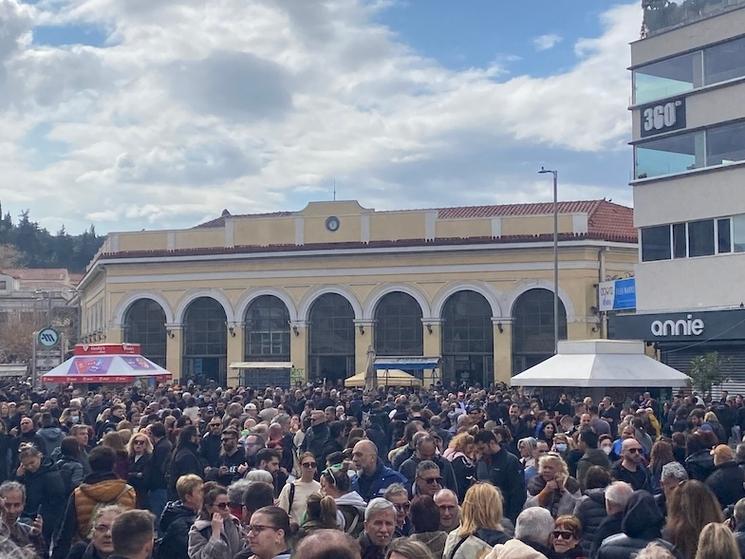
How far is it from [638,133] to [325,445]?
79.1 ft

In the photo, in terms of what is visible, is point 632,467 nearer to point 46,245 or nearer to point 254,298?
point 254,298

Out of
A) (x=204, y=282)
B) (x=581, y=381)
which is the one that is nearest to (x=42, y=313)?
(x=204, y=282)

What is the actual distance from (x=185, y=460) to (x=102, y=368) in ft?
67.2

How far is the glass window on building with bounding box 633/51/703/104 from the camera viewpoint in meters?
32.5

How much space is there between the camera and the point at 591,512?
7.51 meters

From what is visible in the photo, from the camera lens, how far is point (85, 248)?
142 meters

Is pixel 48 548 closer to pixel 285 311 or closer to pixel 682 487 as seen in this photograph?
pixel 682 487

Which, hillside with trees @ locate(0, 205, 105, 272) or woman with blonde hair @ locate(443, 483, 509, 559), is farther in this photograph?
hillside with trees @ locate(0, 205, 105, 272)

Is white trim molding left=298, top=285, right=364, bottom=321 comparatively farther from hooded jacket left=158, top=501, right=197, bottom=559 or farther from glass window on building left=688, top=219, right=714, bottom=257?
hooded jacket left=158, top=501, right=197, bottom=559

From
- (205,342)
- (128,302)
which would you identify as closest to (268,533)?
(205,342)

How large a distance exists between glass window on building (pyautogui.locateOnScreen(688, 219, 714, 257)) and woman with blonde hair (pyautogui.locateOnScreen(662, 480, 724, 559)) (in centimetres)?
2692

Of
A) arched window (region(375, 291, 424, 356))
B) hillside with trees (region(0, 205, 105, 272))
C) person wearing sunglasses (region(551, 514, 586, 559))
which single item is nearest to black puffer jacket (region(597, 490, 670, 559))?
person wearing sunglasses (region(551, 514, 586, 559))

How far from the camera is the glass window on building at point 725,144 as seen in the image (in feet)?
102

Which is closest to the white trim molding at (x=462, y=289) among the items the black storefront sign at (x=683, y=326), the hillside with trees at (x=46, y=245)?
the black storefront sign at (x=683, y=326)
